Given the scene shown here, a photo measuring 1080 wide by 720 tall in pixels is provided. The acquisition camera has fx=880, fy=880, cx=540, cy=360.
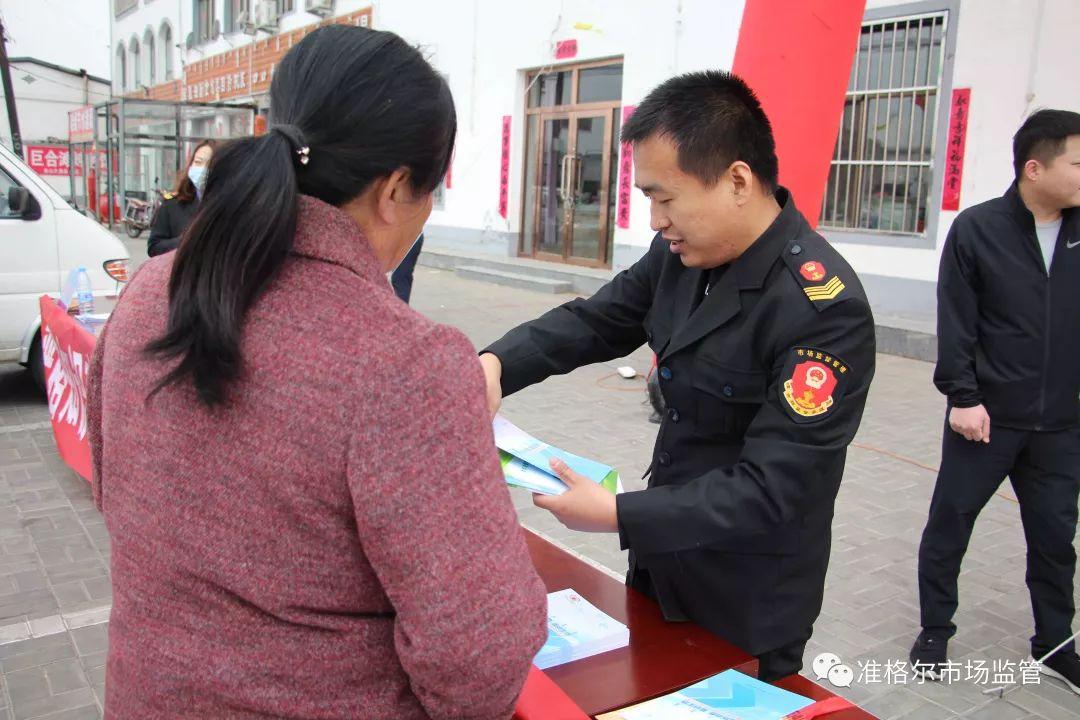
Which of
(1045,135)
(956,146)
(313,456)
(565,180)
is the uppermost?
(956,146)

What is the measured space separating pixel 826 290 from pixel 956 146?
7567mm

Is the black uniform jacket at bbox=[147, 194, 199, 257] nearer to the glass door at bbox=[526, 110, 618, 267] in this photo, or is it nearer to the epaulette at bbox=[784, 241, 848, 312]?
the epaulette at bbox=[784, 241, 848, 312]

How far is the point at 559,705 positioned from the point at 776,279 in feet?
2.74

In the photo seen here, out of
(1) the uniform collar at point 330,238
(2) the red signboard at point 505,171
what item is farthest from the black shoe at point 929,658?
(2) the red signboard at point 505,171

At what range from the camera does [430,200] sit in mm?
1128

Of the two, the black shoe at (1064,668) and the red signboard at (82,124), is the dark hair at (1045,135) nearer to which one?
the black shoe at (1064,668)

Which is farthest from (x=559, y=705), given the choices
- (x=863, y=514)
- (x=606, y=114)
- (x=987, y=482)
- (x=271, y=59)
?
(x=271, y=59)

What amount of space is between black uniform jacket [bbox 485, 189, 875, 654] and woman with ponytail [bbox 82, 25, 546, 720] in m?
0.65

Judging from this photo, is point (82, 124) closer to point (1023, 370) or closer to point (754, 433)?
point (1023, 370)

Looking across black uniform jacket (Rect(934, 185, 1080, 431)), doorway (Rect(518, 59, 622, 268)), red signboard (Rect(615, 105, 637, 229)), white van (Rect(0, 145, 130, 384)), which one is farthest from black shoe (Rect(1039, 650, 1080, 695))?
doorway (Rect(518, 59, 622, 268))

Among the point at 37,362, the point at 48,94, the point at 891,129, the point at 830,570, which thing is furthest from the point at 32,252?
the point at 48,94

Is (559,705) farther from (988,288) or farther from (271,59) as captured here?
(271,59)

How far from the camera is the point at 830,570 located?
3.74 metres

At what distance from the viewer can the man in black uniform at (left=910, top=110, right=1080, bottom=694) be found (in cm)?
273
